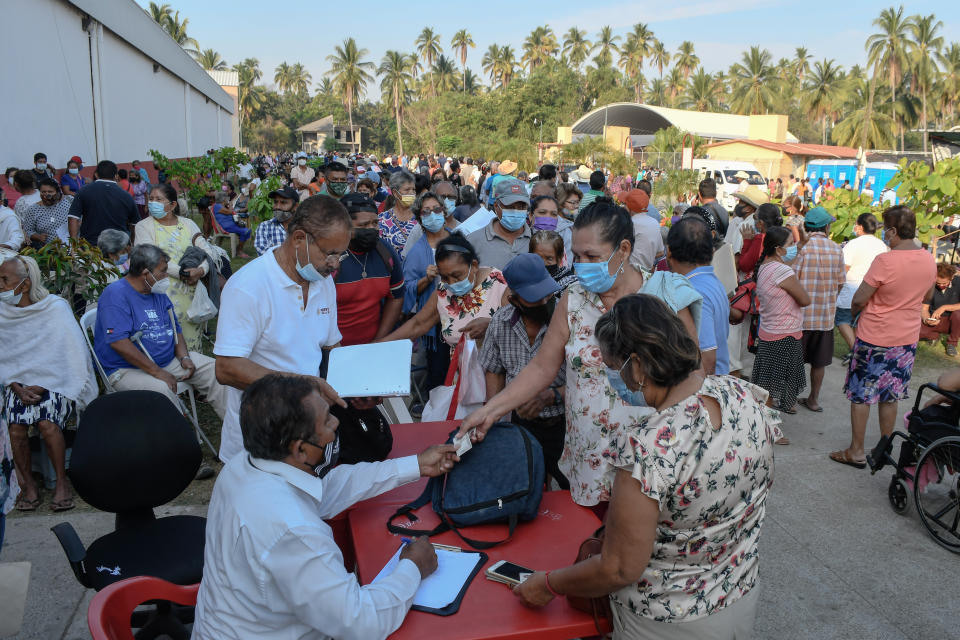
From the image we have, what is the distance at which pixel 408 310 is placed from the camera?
5266 millimetres

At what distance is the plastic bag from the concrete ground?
6.18 ft

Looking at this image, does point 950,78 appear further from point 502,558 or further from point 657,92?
point 502,558

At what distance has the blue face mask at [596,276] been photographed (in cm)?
290

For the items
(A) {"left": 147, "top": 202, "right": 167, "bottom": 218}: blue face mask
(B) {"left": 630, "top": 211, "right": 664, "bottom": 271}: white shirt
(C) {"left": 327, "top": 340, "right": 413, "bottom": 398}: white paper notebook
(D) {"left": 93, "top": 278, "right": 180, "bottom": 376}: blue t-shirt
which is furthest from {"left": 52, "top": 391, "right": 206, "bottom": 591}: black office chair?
(B) {"left": 630, "top": 211, "right": 664, "bottom": 271}: white shirt

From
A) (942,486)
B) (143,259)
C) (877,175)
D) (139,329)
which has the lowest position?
(942,486)

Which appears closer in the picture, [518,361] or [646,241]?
[518,361]

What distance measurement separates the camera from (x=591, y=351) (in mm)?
2822

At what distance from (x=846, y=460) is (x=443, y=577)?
4.19 metres

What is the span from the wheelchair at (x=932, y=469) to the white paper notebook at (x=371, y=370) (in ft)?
10.4

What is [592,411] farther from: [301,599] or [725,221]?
[725,221]

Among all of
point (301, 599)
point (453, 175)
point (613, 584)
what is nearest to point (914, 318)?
point (613, 584)

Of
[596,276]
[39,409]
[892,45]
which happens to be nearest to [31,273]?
[39,409]

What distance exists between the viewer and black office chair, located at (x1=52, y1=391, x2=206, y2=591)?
3.07 meters

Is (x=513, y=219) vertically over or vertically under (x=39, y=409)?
over
